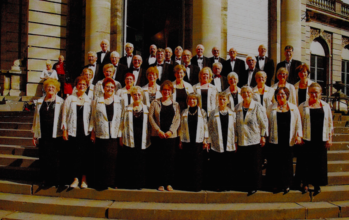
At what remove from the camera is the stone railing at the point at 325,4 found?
17.7 metres

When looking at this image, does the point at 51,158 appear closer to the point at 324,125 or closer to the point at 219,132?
the point at 219,132

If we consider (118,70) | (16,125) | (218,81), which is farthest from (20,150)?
(218,81)

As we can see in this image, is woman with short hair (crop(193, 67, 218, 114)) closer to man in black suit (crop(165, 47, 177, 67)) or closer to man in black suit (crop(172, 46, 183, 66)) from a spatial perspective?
man in black suit (crop(165, 47, 177, 67))

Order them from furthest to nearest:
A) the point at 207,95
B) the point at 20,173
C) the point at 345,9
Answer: the point at 345,9 < the point at 20,173 < the point at 207,95

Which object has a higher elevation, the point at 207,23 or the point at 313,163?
the point at 207,23

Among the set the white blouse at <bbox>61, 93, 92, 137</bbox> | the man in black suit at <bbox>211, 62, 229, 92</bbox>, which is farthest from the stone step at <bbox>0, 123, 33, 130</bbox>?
the man in black suit at <bbox>211, 62, 229, 92</bbox>

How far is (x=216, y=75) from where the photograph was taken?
573cm

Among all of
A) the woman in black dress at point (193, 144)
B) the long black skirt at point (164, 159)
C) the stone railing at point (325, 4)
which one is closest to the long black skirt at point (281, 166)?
the woman in black dress at point (193, 144)

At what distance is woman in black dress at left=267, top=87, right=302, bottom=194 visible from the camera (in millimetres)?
4406

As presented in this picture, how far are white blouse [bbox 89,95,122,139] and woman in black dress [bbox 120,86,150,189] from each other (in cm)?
11

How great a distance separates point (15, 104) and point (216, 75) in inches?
301

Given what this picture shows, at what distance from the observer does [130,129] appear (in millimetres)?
4438

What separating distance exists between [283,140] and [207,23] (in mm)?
6118

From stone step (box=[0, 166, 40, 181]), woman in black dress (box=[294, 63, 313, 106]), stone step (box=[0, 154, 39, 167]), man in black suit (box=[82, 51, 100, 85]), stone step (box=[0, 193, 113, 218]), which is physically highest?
man in black suit (box=[82, 51, 100, 85])
